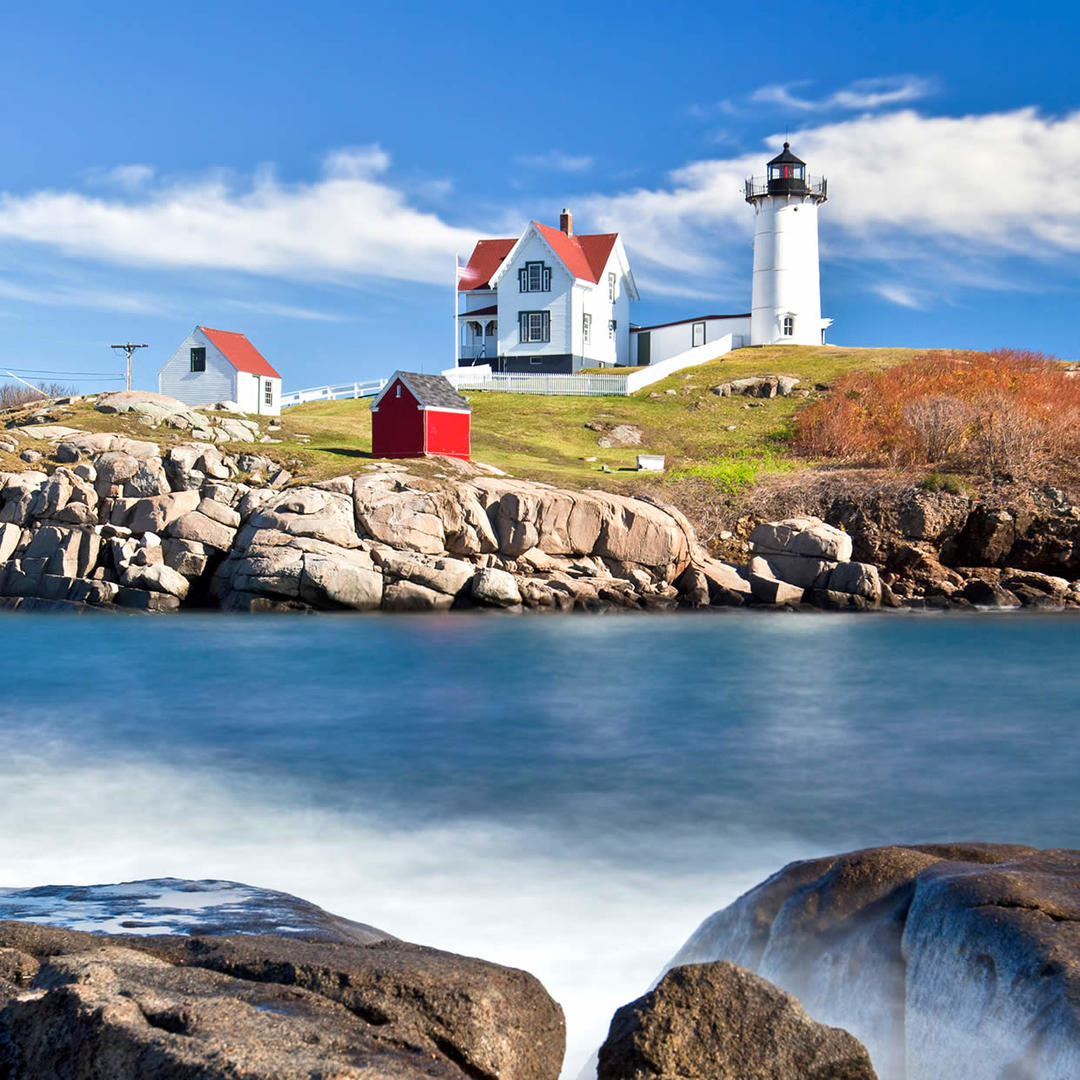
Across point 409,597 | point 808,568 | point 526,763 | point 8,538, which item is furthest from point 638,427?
point 526,763

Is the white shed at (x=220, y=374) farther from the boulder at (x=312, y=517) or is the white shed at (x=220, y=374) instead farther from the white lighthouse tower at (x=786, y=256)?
the white lighthouse tower at (x=786, y=256)

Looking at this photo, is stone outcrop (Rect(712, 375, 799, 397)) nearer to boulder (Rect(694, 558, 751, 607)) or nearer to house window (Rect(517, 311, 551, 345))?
house window (Rect(517, 311, 551, 345))

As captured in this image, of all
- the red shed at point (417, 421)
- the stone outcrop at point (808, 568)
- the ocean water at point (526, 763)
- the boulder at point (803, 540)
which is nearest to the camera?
the ocean water at point (526, 763)

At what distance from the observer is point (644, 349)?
58375 millimetres

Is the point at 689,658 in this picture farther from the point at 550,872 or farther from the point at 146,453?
the point at 146,453

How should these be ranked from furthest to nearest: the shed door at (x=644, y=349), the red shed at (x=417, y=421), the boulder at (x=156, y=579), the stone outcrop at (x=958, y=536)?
the shed door at (x=644, y=349), the red shed at (x=417, y=421), the stone outcrop at (x=958, y=536), the boulder at (x=156, y=579)

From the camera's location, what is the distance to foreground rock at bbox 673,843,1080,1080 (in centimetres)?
371

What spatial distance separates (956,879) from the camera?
14.3 ft

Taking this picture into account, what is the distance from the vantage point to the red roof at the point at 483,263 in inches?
2190

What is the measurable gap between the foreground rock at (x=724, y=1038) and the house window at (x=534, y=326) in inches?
1959

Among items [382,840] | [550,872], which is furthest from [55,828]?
[550,872]

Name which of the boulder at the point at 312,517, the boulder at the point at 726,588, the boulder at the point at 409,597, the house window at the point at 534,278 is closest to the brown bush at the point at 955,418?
the boulder at the point at 726,588

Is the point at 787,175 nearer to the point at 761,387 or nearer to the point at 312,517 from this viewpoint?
the point at 761,387

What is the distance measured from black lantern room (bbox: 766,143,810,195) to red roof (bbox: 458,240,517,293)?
42.8ft
